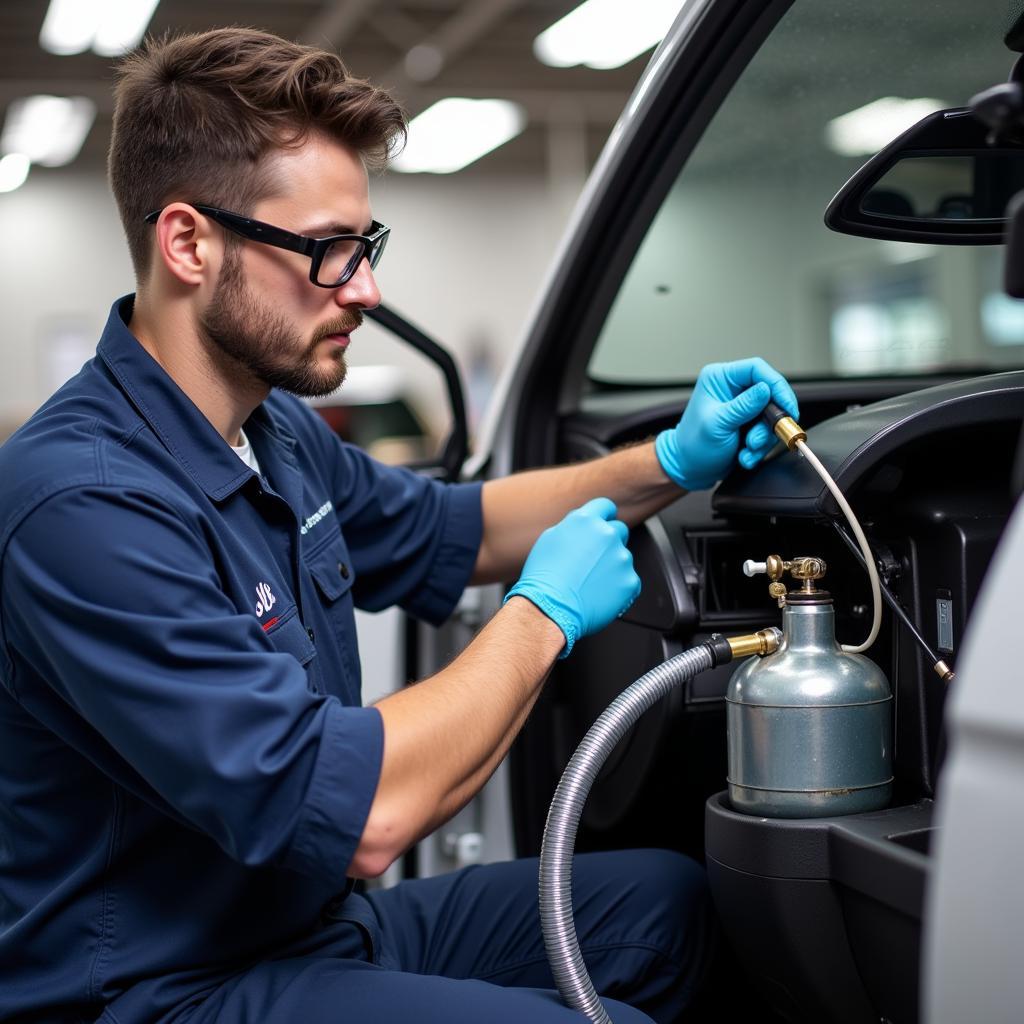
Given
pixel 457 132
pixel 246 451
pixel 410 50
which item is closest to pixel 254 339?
pixel 246 451

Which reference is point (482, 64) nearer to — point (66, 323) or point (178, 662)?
point (66, 323)

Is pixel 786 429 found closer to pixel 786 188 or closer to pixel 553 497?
pixel 553 497

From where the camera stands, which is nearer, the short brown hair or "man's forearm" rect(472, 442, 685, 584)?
the short brown hair

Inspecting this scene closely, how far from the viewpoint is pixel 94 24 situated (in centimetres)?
802

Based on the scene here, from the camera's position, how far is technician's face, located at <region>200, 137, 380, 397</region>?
1.42 m

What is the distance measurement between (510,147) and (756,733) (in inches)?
486

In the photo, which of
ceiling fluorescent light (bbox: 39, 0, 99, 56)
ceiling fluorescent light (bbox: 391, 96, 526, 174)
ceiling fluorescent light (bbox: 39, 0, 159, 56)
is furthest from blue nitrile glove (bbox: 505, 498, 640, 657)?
ceiling fluorescent light (bbox: 391, 96, 526, 174)

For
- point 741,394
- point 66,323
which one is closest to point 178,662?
point 741,394

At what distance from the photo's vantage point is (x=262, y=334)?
144cm

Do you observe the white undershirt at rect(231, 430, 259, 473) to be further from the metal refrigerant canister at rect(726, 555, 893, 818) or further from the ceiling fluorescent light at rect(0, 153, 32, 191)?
the ceiling fluorescent light at rect(0, 153, 32, 191)

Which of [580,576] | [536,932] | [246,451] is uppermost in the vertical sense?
[246,451]

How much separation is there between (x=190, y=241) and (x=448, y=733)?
640mm

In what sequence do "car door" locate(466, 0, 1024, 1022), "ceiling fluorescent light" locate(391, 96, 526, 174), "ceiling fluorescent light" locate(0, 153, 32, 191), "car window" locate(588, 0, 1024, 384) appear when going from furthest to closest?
"ceiling fluorescent light" locate(0, 153, 32, 191) < "ceiling fluorescent light" locate(391, 96, 526, 174) < "car window" locate(588, 0, 1024, 384) < "car door" locate(466, 0, 1024, 1022)

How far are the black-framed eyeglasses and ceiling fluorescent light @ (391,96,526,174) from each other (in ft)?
28.9
